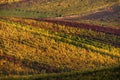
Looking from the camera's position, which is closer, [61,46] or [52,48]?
[52,48]

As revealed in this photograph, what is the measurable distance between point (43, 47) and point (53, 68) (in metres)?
4.72

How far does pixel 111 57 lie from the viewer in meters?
34.6

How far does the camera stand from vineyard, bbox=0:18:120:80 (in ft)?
104

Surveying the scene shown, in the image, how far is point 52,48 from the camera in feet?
116

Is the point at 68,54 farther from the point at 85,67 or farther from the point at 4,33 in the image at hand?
the point at 4,33

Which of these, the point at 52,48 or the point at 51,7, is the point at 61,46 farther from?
the point at 51,7

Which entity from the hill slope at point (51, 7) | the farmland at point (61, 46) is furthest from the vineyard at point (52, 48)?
the hill slope at point (51, 7)

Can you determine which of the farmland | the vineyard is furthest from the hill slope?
the vineyard

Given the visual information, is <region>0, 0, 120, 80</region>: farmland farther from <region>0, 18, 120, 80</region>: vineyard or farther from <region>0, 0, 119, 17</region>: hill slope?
<region>0, 0, 119, 17</region>: hill slope

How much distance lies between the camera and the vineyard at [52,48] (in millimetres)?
31562

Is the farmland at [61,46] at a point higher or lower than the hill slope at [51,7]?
lower

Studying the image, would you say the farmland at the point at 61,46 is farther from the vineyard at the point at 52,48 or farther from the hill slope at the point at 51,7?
the hill slope at the point at 51,7

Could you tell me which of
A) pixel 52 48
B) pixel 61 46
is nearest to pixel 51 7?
pixel 61 46

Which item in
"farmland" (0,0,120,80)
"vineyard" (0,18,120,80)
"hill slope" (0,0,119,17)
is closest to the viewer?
"farmland" (0,0,120,80)
